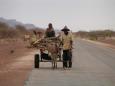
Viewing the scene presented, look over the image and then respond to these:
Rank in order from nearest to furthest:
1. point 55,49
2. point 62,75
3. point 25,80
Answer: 1. point 25,80
2. point 62,75
3. point 55,49

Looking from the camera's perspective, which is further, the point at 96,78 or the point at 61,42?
the point at 61,42

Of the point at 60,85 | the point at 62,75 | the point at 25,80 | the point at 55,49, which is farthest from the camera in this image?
the point at 55,49

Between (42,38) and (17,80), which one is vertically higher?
(42,38)

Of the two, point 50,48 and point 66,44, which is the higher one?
point 66,44

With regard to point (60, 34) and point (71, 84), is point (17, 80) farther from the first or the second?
point (60, 34)

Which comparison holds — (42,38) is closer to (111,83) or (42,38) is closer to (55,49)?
(55,49)

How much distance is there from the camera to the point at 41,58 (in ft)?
81.6

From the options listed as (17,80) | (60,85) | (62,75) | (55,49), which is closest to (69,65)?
(55,49)

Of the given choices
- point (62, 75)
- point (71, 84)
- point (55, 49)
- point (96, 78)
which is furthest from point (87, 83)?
point (55, 49)

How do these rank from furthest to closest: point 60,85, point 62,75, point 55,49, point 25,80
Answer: point 55,49 < point 62,75 < point 25,80 < point 60,85

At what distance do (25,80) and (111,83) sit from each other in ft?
10.9

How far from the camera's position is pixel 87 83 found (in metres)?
17.2

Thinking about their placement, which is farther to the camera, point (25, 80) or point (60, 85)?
point (25, 80)

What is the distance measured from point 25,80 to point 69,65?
6.48m
